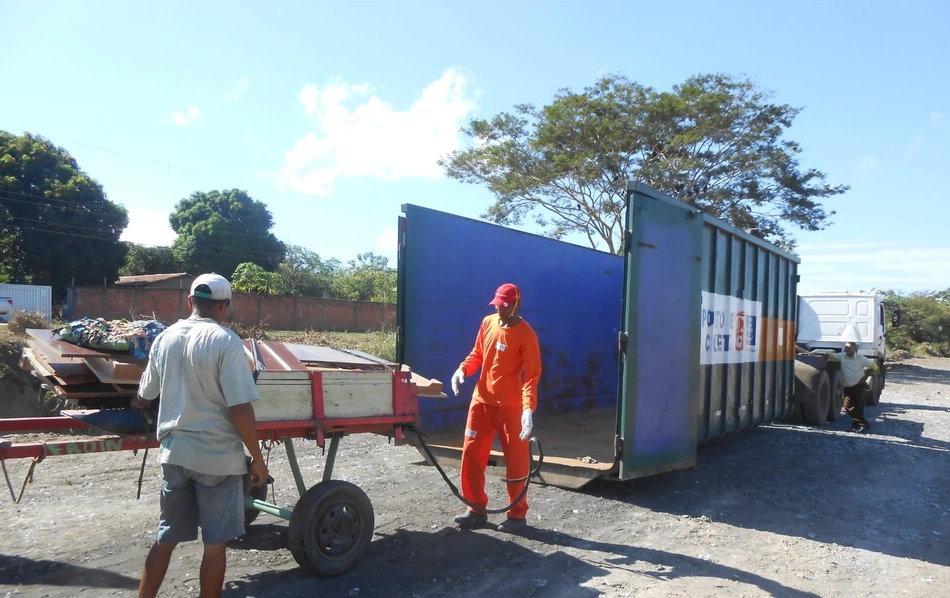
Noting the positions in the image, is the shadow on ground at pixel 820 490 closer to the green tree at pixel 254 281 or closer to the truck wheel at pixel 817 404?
the truck wheel at pixel 817 404

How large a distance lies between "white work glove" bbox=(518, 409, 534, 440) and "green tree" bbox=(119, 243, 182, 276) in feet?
132

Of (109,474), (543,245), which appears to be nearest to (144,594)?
(109,474)

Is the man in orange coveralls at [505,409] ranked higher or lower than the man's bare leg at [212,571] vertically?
higher

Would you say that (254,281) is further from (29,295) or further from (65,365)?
(65,365)

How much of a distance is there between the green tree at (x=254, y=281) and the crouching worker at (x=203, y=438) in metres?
28.4

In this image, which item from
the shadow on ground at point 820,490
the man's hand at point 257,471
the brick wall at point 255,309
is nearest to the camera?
the man's hand at point 257,471

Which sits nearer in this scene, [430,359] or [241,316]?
[430,359]

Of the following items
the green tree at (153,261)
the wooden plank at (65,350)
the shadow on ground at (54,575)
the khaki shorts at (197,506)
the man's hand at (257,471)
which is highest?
the green tree at (153,261)

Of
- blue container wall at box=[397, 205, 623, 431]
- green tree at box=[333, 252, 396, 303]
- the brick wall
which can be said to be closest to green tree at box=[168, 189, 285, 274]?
green tree at box=[333, 252, 396, 303]

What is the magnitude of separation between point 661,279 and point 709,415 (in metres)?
1.78

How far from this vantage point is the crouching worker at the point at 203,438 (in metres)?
2.88

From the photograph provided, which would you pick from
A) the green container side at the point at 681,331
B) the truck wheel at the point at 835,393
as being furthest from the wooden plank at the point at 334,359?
the truck wheel at the point at 835,393

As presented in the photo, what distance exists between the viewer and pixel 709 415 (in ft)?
21.5

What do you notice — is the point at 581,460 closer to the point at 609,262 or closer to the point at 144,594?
the point at 144,594
